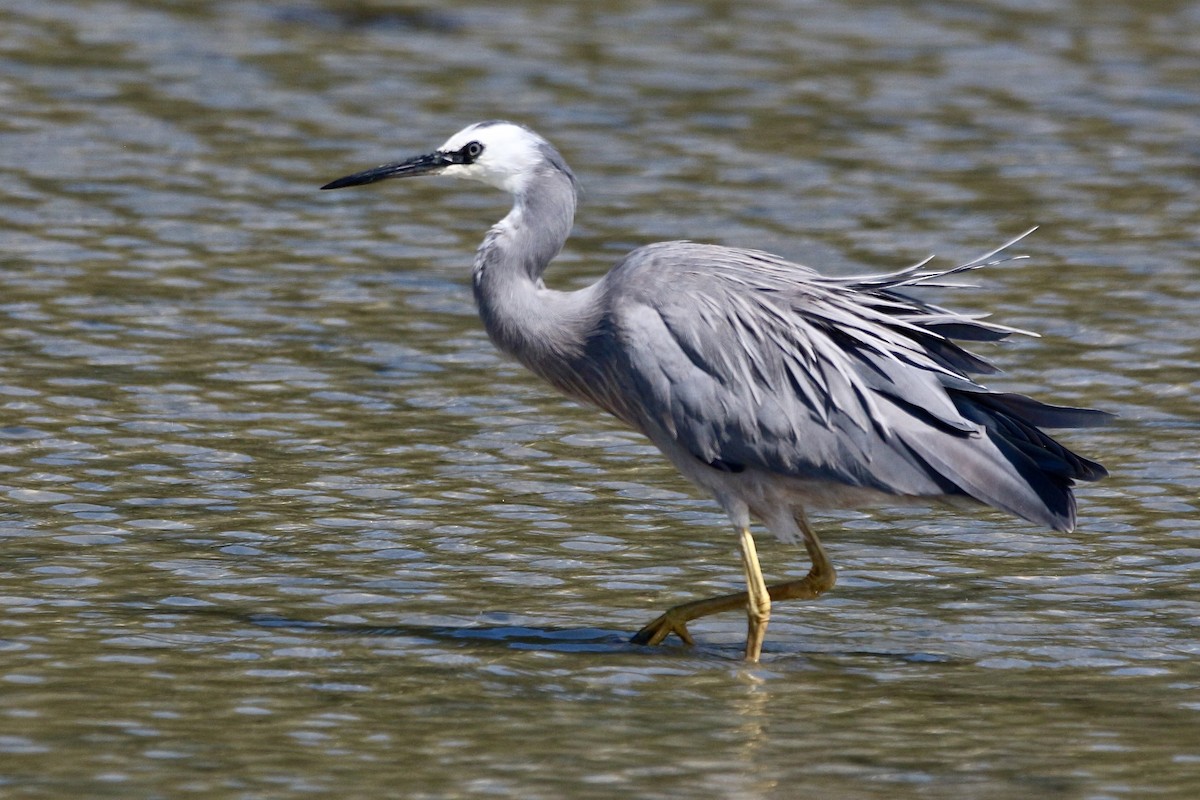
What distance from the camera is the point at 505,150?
8984 mm

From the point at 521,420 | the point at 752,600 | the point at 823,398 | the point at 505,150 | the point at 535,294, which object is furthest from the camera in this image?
the point at 521,420

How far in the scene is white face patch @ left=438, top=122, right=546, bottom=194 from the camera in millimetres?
8992

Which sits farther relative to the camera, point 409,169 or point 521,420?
point 521,420

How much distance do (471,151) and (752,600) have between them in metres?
2.23

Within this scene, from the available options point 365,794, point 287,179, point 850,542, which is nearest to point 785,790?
point 365,794

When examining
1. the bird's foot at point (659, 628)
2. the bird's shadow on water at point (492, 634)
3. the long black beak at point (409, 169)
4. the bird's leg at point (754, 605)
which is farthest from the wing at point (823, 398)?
the long black beak at point (409, 169)

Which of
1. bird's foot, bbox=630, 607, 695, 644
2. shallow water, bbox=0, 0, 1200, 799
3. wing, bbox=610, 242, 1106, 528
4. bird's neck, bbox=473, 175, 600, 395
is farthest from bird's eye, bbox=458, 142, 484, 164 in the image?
bird's foot, bbox=630, 607, 695, 644

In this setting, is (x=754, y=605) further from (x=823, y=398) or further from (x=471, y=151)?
(x=471, y=151)

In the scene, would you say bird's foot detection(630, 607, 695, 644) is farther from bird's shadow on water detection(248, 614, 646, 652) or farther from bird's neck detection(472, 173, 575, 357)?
bird's neck detection(472, 173, 575, 357)

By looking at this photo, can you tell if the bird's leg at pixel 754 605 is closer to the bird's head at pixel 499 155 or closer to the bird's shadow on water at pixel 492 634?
the bird's shadow on water at pixel 492 634

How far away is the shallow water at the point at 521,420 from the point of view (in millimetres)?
7496

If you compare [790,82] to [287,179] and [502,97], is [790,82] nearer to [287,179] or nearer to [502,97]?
[502,97]

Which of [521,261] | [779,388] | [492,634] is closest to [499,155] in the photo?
[521,261]

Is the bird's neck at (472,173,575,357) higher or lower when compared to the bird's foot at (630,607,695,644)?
higher
